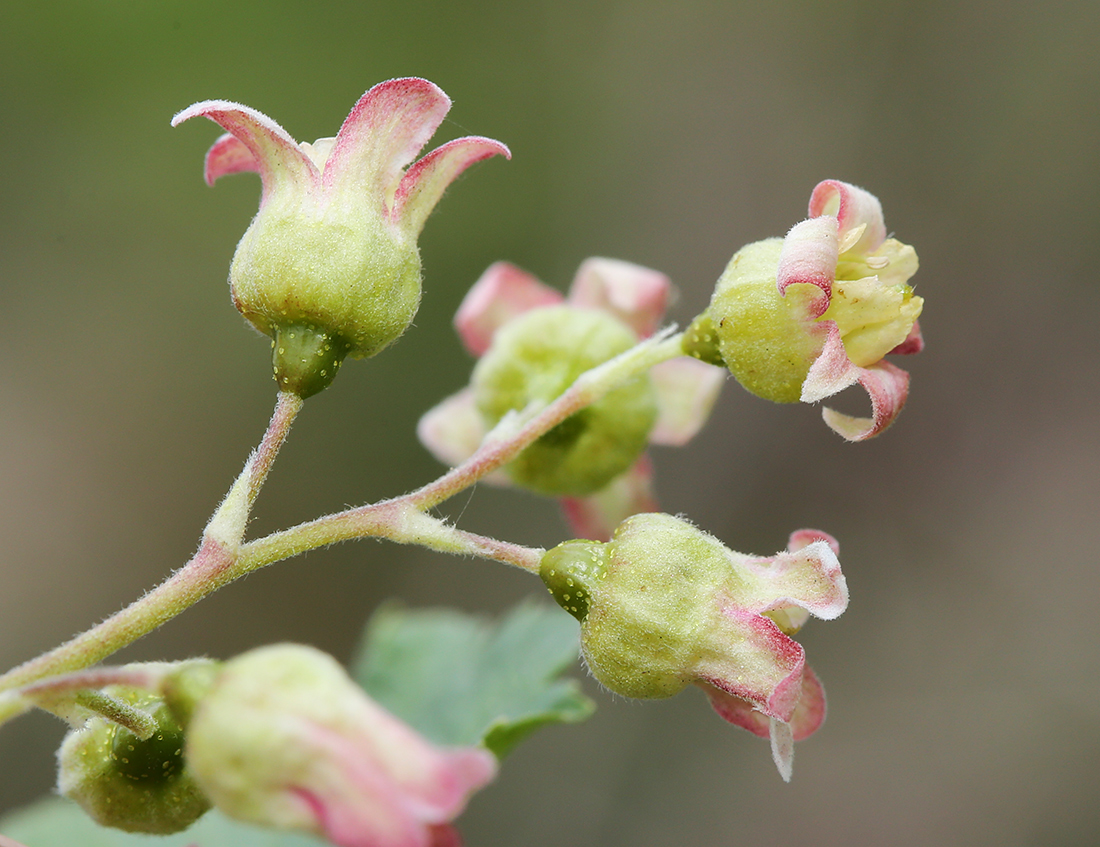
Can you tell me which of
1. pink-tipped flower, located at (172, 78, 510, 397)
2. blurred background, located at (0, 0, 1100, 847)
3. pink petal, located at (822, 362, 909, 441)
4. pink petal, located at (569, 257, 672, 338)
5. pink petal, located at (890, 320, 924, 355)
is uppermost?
pink-tipped flower, located at (172, 78, 510, 397)

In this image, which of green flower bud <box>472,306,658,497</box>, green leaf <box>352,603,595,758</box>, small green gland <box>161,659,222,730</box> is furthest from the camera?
green leaf <box>352,603,595,758</box>

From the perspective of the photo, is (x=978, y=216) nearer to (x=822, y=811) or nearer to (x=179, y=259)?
(x=822, y=811)

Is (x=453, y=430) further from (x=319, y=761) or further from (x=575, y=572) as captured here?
(x=319, y=761)

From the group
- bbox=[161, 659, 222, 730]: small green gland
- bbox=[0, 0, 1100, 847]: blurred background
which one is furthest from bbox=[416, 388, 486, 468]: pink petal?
bbox=[0, 0, 1100, 847]: blurred background

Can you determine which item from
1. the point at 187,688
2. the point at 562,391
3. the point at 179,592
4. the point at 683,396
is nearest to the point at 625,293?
the point at 683,396

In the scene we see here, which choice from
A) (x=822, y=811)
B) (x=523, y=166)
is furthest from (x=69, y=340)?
(x=822, y=811)

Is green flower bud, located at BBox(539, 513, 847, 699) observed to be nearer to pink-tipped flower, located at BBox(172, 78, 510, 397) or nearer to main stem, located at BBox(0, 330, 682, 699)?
main stem, located at BBox(0, 330, 682, 699)
